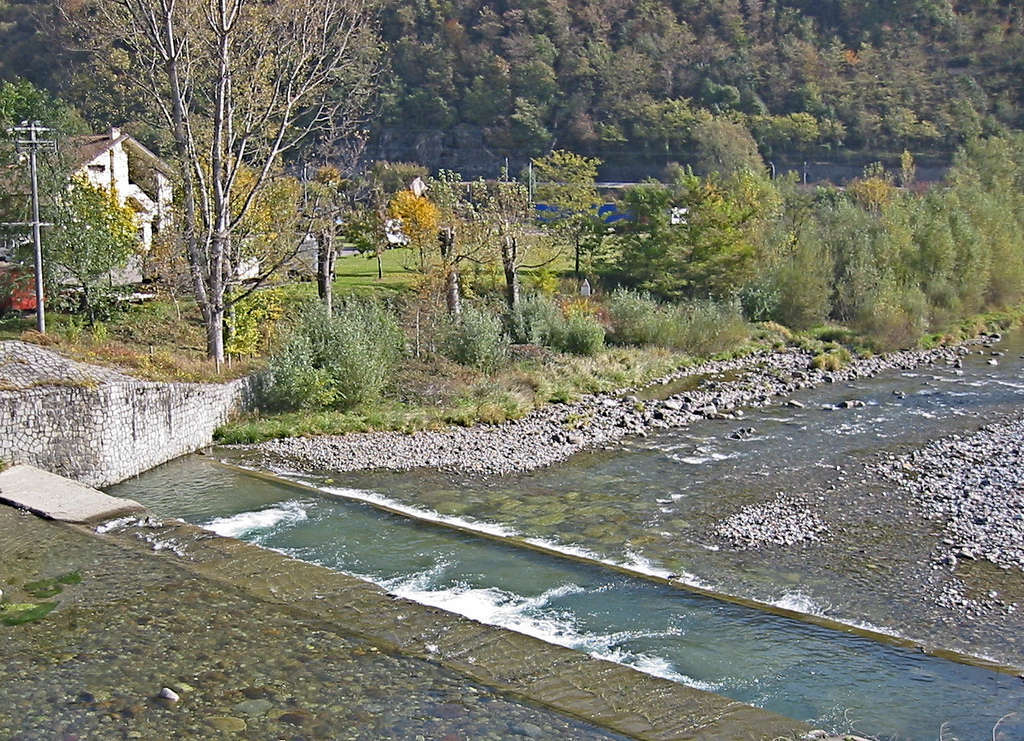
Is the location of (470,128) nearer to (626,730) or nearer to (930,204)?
(930,204)

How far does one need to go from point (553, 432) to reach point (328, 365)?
5594 mm

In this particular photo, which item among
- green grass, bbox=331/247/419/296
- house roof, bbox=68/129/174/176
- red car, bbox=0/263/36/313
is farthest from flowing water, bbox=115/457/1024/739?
house roof, bbox=68/129/174/176

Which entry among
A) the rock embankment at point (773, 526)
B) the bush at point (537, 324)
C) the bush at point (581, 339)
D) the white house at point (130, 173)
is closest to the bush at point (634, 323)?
the bush at point (581, 339)

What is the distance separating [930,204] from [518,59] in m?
56.1

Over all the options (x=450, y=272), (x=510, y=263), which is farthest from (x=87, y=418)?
(x=510, y=263)

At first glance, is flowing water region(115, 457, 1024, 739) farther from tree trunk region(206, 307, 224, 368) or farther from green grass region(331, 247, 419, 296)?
green grass region(331, 247, 419, 296)

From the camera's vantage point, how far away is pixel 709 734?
1030cm

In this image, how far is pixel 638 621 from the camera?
1322cm

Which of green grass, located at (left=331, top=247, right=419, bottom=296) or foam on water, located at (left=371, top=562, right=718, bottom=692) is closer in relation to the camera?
foam on water, located at (left=371, top=562, right=718, bottom=692)

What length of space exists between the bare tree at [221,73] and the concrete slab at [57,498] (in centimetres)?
780

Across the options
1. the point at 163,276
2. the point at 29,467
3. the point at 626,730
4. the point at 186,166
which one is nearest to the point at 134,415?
the point at 29,467

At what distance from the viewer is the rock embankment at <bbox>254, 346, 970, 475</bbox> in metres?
20.7

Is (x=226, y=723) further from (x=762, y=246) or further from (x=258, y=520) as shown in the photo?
(x=762, y=246)

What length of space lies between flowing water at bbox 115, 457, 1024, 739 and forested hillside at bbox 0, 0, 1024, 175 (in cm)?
6535
